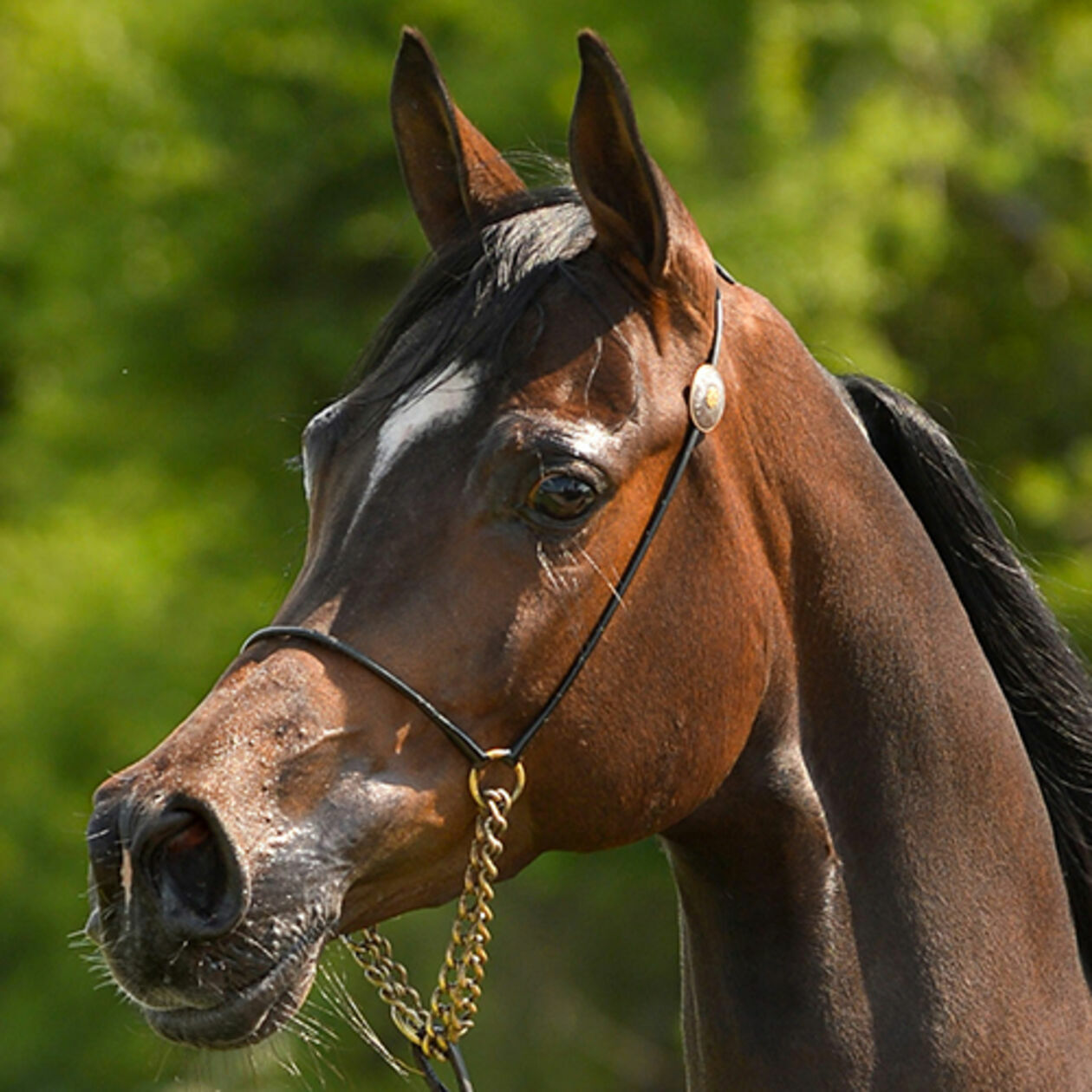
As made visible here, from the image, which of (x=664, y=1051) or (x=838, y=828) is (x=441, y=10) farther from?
(x=838, y=828)

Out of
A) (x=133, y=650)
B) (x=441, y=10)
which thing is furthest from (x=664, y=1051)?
(x=441, y=10)

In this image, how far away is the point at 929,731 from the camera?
288 cm

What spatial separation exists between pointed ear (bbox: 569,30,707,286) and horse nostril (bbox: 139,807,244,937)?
109cm

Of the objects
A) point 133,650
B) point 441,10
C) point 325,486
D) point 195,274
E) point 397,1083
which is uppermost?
point 441,10

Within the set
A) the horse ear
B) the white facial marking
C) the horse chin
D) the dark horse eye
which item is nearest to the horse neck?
the dark horse eye

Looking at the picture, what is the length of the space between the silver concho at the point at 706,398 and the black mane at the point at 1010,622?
0.49 meters

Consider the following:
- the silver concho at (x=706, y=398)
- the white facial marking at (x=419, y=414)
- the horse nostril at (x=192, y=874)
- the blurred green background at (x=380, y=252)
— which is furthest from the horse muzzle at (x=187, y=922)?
the blurred green background at (x=380, y=252)

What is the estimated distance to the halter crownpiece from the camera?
256 cm

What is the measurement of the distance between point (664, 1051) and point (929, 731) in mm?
11308

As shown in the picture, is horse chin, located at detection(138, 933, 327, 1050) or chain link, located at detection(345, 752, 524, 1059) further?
chain link, located at detection(345, 752, 524, 1059)

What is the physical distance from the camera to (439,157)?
10.4 ft

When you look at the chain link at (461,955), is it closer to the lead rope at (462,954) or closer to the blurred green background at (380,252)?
the lead rope at (462,954)

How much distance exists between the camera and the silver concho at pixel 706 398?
276 cm

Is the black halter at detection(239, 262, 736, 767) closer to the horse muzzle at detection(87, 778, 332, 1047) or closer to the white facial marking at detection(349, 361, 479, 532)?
the white facial marking at detection(349, 361, 479, 532)
